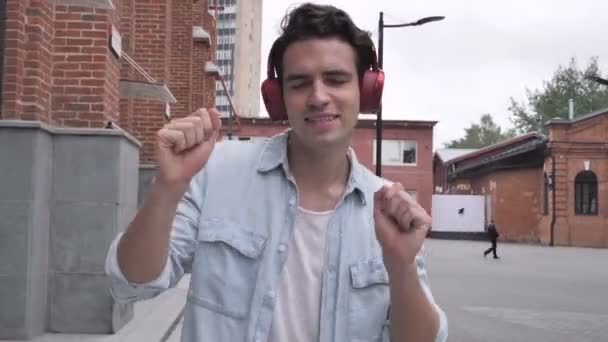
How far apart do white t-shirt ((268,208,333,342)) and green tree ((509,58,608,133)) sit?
230 ft

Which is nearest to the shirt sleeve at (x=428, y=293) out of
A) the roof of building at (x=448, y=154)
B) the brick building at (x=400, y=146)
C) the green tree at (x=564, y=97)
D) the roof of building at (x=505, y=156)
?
the brick building at (x=400, y=146)

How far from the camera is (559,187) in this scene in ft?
113

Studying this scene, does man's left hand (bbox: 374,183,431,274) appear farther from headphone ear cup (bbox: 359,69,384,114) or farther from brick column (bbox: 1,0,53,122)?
brick column (bbox: 1,0,53,122)

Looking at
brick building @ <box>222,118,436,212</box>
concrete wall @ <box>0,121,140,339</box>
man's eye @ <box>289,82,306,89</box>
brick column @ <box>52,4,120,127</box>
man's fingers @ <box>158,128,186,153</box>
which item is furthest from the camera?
brick building @ <box>222,118,436,212</box>

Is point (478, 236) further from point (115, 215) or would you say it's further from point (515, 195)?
point (115, 215)

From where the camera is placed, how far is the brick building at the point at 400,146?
37844 millimetres

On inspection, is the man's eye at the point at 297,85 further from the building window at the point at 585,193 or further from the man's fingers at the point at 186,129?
the building window at the point at 585,193

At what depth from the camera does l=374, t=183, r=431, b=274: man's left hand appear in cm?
166

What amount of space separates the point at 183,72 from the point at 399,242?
1500cm

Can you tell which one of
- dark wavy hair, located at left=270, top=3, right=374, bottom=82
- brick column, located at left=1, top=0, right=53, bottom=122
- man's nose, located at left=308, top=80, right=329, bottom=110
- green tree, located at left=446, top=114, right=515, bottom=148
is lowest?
man's nose, located at left=308, top=80, right=329, bottom=110

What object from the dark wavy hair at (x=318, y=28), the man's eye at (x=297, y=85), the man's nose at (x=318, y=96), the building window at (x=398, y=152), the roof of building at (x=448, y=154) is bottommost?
the man's nose at (x=318, y=96)

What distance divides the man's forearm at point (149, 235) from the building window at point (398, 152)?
122 feet

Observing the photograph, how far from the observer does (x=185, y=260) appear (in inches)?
72.4

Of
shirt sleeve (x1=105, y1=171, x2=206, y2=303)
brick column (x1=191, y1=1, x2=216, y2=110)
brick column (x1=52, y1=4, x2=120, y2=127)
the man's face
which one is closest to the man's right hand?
shirt sleeve (x1=105, y1=171, x2=206, y2=303)
